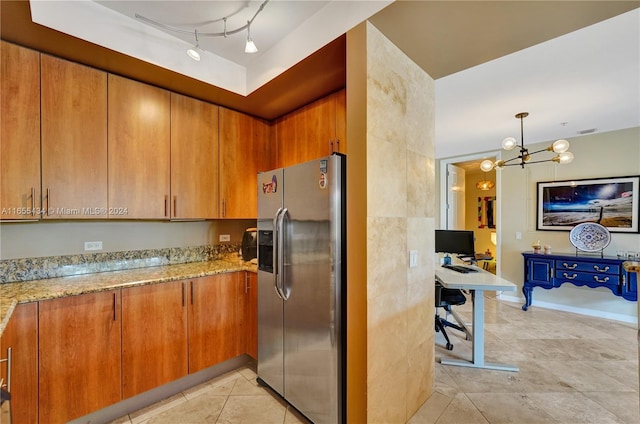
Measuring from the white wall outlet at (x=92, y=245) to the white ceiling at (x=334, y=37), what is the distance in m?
1.50

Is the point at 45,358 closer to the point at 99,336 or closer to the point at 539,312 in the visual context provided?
the point at 99,336

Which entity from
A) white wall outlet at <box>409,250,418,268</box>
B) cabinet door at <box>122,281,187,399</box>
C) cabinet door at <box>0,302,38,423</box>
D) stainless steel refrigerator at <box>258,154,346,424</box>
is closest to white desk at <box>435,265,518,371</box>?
white wall outlet at <box>409,250,418,268</box>

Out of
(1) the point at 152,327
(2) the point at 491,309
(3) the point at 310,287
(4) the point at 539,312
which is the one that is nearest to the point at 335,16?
(3) the point at 310,287

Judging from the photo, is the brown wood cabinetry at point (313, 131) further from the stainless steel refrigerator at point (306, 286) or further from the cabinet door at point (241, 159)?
the stainless steel refrigerator at point (306, 286)

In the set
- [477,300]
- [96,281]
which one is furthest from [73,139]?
[477,300]

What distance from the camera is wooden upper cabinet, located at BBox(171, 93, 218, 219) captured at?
95.7 inches

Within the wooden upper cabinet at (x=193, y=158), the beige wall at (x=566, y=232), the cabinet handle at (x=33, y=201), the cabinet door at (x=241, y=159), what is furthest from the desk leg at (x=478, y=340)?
the cabinet handle at (x=33, y=201)

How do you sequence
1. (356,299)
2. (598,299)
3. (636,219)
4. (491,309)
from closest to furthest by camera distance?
(356,299)
(636,219)
(598,299)
(491,309)

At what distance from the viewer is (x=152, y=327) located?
204 cm

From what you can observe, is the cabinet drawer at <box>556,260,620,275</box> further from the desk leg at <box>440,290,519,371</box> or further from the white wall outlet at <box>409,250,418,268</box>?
the white wall outlet at <box>409,250,418,268</box>

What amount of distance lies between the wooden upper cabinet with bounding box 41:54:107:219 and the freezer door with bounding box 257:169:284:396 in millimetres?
1177

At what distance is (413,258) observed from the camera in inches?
75.0

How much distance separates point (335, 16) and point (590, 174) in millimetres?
4465

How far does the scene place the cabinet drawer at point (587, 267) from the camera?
3531 millimetres
